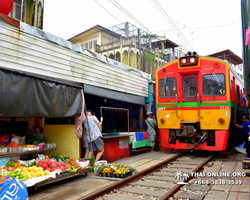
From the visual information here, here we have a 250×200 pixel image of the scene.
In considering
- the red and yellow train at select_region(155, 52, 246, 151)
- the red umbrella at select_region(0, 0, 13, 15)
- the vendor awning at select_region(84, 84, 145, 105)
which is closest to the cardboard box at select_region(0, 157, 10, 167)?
the vendor awning at select_region(84, 84, 145, 105)

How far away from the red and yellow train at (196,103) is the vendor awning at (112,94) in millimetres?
1623

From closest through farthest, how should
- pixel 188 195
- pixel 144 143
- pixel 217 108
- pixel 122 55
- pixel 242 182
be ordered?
pixel 188 195 < pixel 242 182 < pixel 217 108 < pixel 144 143 < pixel 122 55

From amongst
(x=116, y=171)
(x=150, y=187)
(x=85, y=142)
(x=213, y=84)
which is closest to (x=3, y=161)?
(x=85, y=142)

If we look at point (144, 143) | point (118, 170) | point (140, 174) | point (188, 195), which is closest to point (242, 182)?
point (188, 195)

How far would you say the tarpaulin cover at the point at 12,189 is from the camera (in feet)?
12.4

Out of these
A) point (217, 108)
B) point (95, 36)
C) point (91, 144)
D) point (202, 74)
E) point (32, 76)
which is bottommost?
point (91, 144)

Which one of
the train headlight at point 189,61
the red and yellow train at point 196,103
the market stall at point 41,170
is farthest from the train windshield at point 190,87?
the market stall at point 41,170

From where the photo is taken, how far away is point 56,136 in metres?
7.58

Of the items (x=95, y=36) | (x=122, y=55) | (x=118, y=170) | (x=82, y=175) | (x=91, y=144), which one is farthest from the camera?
(x=95, y=36)

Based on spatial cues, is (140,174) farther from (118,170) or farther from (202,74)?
(202,74)

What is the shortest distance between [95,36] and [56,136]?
64.9ft

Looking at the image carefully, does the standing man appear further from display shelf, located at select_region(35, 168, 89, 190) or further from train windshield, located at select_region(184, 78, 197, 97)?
train windshield, located at select_region(184, 78, 197, 97)

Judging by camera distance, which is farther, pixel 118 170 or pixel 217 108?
pixel 217 108

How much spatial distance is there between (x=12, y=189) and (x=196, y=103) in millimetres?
7009
